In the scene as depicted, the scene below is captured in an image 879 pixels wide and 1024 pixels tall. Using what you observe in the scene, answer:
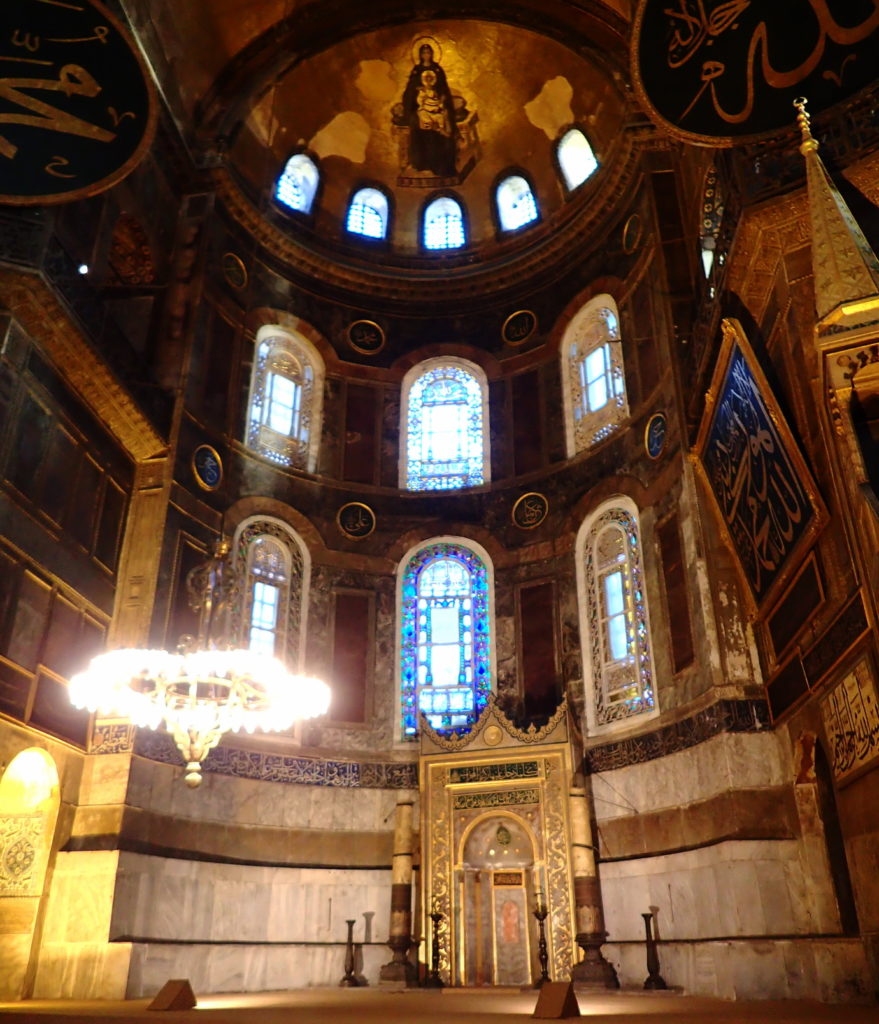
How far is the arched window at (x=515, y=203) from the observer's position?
580 inches

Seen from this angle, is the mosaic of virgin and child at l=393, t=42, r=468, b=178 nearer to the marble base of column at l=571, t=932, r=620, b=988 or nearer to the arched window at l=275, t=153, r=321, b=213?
the arched window at l=275, t=153, r=321, b=213

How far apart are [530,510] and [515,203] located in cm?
560

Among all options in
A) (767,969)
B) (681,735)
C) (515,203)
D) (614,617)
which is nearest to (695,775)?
(681,735)

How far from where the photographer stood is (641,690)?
10.3 m

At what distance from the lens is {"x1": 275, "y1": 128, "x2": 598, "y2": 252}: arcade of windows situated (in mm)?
14195

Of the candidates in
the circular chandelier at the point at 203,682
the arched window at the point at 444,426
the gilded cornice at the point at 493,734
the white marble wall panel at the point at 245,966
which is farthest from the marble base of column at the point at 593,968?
the arched window at the point at 444,426

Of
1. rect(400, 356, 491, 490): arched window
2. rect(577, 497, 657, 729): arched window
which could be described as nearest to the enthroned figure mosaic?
rect(400, 356, 491, 490): arched window

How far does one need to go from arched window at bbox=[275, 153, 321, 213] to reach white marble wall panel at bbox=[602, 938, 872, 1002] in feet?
37.6

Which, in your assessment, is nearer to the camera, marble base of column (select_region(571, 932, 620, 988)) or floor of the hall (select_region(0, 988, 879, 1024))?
floor of the hall (select_region(0, 988, 879, 1024))

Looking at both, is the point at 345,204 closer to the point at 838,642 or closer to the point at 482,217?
the point at 482,217

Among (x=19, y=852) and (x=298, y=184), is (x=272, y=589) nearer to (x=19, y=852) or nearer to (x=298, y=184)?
(x=19, y=852)

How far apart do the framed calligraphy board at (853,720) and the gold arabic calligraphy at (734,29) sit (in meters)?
4.60

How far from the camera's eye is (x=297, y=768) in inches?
427

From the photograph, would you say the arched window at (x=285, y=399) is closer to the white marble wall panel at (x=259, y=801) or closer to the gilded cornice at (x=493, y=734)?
the gilded cornice at (x=493, y=734)
